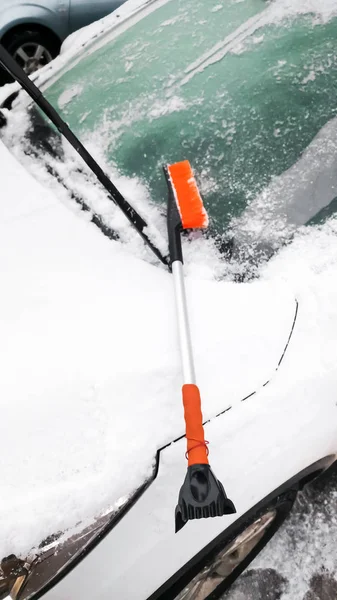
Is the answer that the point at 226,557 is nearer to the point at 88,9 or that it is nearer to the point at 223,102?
the point at 223,102

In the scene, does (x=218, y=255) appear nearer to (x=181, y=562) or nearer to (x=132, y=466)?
(x=132, y=466)

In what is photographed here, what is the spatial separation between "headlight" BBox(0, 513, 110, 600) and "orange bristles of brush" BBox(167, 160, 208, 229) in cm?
101

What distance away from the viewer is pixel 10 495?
4.36ft

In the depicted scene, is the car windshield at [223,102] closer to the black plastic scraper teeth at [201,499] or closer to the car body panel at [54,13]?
the black plastic scraper teeth at [201,499]

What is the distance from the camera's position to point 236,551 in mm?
1767

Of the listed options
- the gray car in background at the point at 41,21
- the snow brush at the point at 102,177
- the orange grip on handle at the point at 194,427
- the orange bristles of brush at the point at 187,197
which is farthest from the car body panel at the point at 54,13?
the orange grip on handle at the point at 194,427

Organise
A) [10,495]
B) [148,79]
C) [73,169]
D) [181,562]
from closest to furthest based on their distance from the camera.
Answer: [10,495], [181,562], [73,169], [148,79]

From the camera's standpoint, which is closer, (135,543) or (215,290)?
(135,543)

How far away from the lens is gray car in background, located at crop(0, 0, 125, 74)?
3.37 m

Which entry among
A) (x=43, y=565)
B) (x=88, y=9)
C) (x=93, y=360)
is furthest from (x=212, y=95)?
(x=88, y=9)

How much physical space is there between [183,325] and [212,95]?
1063 mm

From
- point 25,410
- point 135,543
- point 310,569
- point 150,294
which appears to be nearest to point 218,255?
point 150,294

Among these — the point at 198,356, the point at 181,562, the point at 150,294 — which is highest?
the point at 150,294

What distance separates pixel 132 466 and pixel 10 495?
348 millimetres
